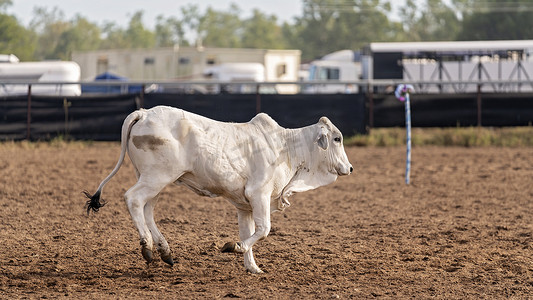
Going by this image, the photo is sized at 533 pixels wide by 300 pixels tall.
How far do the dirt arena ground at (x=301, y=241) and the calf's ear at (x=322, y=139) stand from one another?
115 centimetres

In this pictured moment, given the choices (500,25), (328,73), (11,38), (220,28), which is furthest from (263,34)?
(328,73)

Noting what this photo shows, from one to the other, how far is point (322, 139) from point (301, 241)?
6.19 feet

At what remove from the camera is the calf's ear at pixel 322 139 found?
7.56 meters

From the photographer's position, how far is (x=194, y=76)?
137 feet

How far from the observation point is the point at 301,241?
9.10m

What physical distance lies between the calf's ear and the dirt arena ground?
1.15 metres

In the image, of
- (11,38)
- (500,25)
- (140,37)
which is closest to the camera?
(11,38)

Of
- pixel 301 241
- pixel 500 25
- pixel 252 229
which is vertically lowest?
pixel 301 241

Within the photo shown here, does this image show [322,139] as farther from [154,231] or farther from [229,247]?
[154,231]

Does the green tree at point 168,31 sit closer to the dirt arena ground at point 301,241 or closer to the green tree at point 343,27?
the green tree at point 343,27

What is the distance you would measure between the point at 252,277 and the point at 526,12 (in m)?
63.8

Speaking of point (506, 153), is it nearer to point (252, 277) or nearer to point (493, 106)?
point (493, 106)

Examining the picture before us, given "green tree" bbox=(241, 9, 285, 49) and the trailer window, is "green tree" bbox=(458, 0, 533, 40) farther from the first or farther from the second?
"green tree" bbox=(241, 9, 285, 49)

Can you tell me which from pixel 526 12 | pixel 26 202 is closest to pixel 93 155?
pixel 26 202
